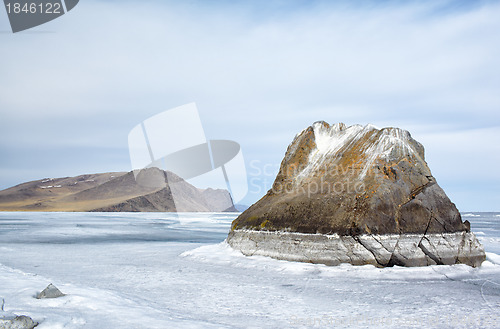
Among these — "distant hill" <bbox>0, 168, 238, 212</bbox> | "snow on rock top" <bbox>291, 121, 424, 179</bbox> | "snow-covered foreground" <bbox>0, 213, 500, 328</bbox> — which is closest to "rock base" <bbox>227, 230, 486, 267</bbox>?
"snow-covered foreground" <bbox>0, 213, 500, 328</bbox>

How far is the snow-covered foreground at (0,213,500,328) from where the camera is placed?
5961 mm

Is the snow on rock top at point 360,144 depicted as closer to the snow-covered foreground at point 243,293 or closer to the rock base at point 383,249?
the rock base at point 383,249

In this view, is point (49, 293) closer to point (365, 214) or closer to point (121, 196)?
point (365, 214)

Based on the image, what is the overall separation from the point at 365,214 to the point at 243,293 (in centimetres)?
451

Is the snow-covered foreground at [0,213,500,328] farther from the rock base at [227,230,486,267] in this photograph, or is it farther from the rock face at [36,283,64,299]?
the rock base at [227,230,486,267]

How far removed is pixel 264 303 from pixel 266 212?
5923mm

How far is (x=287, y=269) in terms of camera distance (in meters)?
10.5

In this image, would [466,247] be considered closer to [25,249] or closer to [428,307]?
[428,307]

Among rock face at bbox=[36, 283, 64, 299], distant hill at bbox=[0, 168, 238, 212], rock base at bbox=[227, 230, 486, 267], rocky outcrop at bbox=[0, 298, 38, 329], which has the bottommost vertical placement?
distant hill at bbox=[0, 168, 238, 212]

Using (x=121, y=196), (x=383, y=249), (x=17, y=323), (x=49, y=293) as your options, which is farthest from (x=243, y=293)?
(x=121, y=196)

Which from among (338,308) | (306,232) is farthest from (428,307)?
(306,232)

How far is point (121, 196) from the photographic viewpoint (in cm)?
16300

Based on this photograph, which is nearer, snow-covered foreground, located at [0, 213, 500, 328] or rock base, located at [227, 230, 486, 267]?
snow-covered foreground, located at [0, 213, 500, 328]

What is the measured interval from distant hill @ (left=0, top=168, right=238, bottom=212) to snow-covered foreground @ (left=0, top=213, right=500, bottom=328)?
129 meters
